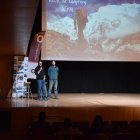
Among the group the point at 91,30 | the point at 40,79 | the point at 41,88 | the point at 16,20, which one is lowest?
the point at 41,88

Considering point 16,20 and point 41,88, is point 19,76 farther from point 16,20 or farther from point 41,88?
point 16,20

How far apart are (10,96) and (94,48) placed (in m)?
3.19

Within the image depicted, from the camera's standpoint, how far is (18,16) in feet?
22.9

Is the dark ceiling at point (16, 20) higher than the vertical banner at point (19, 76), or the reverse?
the dark ceiling at point (16, 20)

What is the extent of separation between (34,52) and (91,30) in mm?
2087

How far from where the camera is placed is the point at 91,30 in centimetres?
1349

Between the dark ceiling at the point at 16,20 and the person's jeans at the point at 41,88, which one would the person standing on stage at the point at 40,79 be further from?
the dark ceiling at the point at 16,20

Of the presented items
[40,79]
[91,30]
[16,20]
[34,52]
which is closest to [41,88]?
[40,79]

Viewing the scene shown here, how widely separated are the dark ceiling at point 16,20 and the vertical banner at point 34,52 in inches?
42.8

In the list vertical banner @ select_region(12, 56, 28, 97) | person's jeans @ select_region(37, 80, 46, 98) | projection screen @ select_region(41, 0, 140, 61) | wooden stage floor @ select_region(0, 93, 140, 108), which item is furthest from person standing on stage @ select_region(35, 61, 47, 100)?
vertical banner @ select_region(12, 56, 28, 97)

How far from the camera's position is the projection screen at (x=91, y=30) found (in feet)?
43.5

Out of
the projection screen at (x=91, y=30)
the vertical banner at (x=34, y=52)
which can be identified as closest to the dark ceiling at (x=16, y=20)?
the vertical banner at (x=34, y=52)

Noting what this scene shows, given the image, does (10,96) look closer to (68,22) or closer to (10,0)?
(68,22)

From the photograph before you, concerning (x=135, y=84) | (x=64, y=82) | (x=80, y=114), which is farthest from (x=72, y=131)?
(x=135, y=84)
